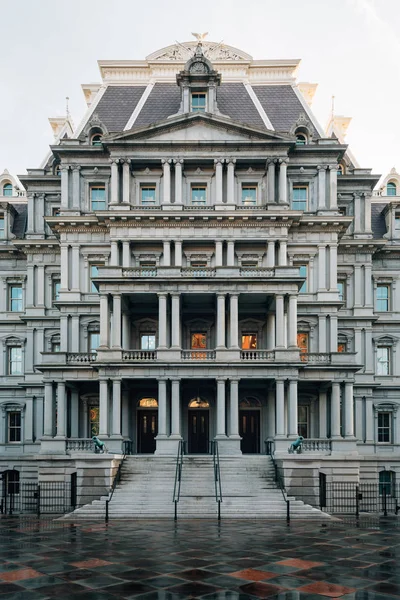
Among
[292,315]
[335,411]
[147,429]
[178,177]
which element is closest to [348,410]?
[335,411]

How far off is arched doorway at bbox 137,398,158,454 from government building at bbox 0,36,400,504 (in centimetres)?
9

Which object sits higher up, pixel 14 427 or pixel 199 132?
pixel 199 132

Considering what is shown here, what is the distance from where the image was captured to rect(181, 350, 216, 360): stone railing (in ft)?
118

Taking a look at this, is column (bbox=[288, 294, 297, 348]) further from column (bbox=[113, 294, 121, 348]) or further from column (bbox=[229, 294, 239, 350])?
column (bbox=[113, 294, 121, 348])

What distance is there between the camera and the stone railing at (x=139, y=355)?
35812 millimetres

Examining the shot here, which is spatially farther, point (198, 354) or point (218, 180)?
point (218, 180)

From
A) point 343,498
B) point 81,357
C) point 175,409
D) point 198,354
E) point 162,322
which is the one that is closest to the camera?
point 343,498

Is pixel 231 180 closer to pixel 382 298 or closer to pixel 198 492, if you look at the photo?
pixel 382 298

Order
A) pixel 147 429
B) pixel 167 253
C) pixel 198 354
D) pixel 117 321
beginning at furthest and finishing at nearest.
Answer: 1. pixel 147 429
2. pixel 167 253
3. pixel 198 354
4. pixel 117 321

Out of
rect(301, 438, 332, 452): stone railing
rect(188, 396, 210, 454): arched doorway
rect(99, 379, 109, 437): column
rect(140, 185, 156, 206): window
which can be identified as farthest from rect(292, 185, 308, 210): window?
rect(99, 379, 109, 437): column

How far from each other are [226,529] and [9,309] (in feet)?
91.2

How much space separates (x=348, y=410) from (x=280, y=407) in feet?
15.6

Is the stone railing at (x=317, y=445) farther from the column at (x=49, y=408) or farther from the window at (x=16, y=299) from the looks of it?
the window at (x=16, y=299)

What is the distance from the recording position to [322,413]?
38875 millimetres
